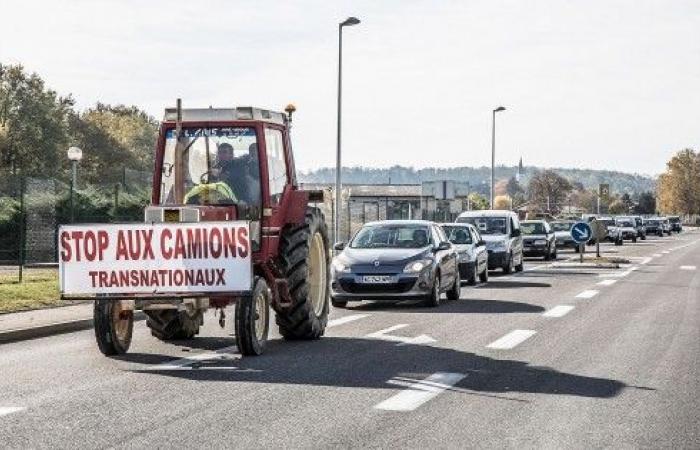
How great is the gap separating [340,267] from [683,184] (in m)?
186

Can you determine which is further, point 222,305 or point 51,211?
point 51,211

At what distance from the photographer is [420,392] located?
1014 cm

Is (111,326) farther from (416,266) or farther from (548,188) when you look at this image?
(548,188)

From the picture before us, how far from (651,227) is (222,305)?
96266 mm

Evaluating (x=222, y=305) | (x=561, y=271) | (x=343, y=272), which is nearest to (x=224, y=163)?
(x=222, y=305)

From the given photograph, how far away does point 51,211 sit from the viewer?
31578mm

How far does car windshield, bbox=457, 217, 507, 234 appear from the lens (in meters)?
34.8

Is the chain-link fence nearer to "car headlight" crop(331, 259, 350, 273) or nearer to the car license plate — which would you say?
"car headlight" crop(331, 259, 350, 273)

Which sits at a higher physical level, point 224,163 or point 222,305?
point 224,163

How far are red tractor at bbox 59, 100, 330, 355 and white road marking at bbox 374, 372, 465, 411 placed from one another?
2515 millimetres

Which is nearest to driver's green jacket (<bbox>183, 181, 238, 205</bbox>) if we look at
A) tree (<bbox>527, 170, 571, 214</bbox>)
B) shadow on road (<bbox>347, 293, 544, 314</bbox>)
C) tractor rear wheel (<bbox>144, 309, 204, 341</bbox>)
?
tractor rear wheel (<bbox>144, 309, 204, 341</bbox>)

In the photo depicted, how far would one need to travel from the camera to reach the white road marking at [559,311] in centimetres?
1891

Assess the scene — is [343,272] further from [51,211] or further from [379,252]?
[51,211]

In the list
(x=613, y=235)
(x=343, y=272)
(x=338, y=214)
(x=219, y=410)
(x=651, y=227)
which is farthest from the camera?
(x=651, y=227)
